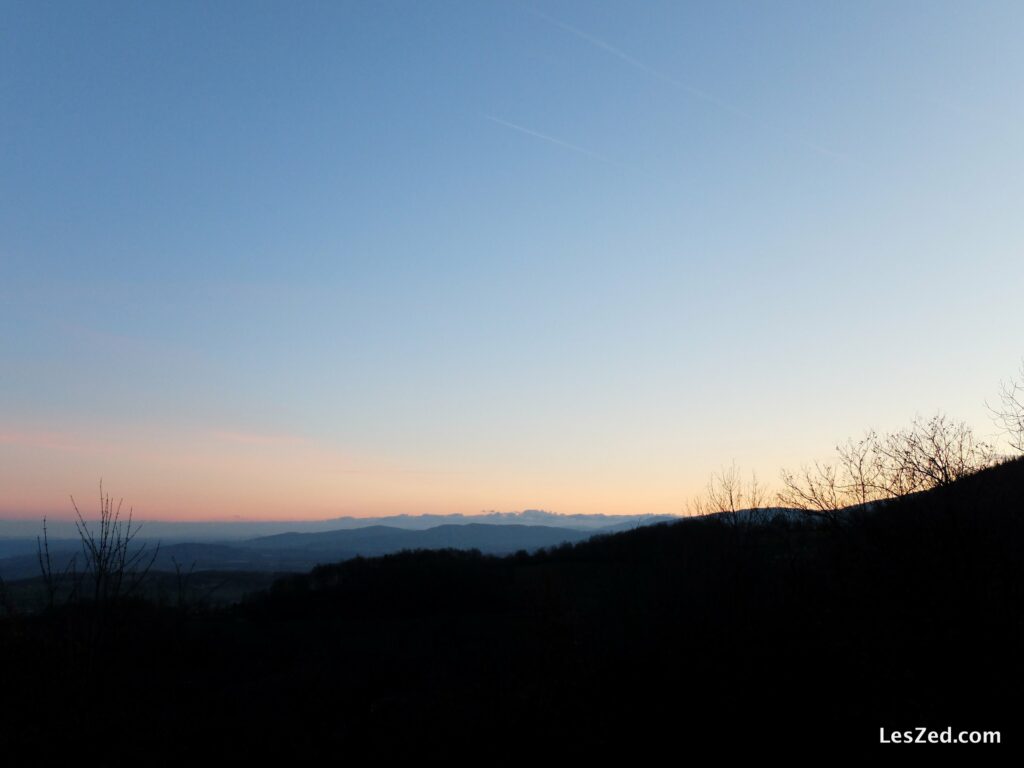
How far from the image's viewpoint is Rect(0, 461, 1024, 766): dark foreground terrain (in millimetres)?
9156

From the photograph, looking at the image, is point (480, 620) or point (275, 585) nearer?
point (480, 620)

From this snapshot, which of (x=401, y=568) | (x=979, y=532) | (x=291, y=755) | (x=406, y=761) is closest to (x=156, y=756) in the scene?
(x=291, y=755)

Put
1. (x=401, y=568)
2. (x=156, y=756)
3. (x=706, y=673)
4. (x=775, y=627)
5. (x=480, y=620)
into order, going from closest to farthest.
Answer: (x=156, y=756) → (x=706, y=673) → (x=775, y=627) → (x=480, y=620) → (x=401, y=568)

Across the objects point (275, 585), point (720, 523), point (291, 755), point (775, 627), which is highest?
point (720, 523)

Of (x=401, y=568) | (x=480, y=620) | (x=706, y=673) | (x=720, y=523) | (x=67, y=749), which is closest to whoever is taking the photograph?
(x=67, y=749)

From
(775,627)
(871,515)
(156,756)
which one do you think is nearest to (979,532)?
(871,515)

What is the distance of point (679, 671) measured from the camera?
12656 millimetres

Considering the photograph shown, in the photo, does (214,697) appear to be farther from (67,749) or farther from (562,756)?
(562,756)

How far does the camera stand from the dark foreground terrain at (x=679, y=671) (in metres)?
9.16

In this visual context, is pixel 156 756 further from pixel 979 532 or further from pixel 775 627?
pixel 979 532

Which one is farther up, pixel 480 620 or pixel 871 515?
pixel 871 515

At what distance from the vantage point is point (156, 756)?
11.0 metres

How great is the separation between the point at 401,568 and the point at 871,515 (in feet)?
107

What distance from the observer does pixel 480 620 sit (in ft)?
99.2
